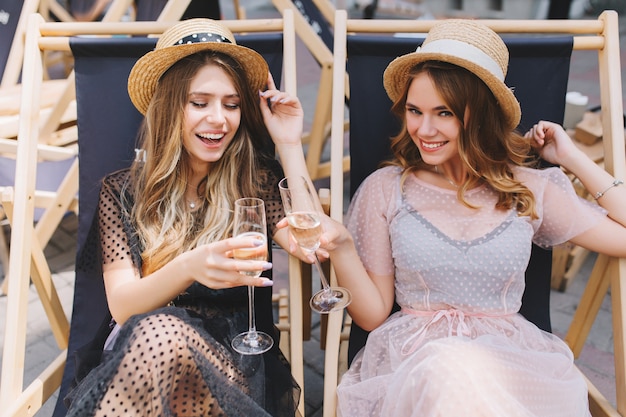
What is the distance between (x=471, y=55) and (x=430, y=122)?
0.23 m

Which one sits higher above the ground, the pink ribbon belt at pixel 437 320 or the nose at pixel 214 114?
the nose at pixel 214 114

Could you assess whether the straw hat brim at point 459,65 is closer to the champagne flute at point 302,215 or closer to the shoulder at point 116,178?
the champagne flute at point 302,215

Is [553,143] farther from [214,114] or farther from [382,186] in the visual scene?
[214,114]

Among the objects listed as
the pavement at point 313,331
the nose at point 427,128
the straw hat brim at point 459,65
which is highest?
the straw hat brim at point 459,65

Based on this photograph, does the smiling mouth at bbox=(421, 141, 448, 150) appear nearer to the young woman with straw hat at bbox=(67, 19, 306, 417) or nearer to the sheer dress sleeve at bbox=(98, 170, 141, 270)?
the young woman with straw hat at bbox=(67, 19, 306, 417)

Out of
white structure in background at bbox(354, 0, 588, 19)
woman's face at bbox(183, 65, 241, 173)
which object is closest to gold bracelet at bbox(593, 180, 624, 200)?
woman's face at bbox(183, 65, 241, 173)

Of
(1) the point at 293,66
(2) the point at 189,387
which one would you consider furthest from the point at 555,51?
(2) the point at 189,387

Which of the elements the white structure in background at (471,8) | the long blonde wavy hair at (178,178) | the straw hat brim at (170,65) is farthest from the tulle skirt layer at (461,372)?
the white structure in background at (471,8)

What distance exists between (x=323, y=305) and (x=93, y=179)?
1088 mm

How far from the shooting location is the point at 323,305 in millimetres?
1996

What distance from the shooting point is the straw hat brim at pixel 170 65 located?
2.03m

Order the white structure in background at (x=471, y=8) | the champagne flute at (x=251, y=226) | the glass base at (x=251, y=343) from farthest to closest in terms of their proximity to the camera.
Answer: the white structure in background at (x=471, y=8) < the glass base at (x=251, y=343) < the champagne flute at (x=251, y=226)

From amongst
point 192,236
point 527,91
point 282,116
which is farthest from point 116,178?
point 527,91

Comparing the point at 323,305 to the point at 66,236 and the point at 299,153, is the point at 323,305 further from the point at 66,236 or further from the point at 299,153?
the point at 66,236
